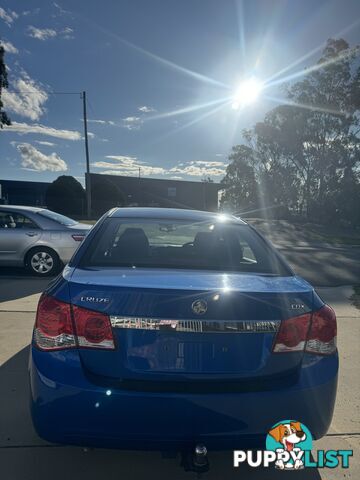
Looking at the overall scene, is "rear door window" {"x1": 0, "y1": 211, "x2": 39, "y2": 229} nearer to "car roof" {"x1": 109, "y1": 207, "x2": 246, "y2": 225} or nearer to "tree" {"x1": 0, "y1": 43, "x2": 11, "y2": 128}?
"car roof" {"x1": 109, "y1": 207, "x2": 246, "y2": 225}

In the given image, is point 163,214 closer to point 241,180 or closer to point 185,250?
point 185,250

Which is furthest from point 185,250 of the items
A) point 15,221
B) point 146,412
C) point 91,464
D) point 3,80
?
point 3,80

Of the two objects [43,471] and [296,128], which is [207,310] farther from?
[296,128]

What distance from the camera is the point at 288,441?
2.17 meters

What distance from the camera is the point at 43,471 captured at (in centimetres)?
246

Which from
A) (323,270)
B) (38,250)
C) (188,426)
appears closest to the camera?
(188,426)

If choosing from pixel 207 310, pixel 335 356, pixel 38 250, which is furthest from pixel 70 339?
pixel 38 250

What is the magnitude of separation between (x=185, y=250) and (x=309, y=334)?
50.8 inches

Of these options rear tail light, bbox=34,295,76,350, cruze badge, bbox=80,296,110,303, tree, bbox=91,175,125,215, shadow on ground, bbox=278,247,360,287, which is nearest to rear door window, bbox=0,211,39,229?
shadow on ground, bbox=278,247,360,287

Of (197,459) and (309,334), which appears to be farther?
(309,334)

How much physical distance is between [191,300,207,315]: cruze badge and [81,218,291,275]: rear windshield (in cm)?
53

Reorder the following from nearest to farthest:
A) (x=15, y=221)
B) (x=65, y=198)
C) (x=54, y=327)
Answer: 1. (x=54, y=327)
2. (x=15, y=221)
3. (x=65, y=198)

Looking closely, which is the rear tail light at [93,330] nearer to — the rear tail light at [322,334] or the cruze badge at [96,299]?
the cruze badge at [96,299]

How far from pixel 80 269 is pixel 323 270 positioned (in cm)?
970
